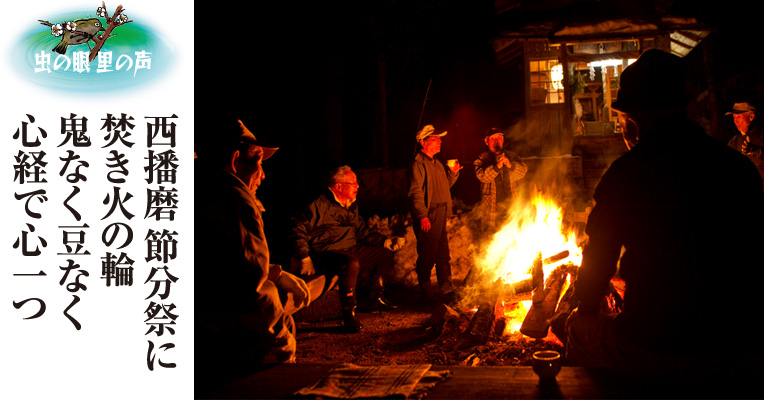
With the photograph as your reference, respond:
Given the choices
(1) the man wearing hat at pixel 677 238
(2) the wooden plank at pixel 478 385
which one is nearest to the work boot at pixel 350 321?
Result: (2) the wooden plank at pixel 478 385

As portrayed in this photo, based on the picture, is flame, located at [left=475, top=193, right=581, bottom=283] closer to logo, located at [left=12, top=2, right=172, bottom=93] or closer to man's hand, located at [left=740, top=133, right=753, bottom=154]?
man's hand, located at [left=740, top=133, right=753, bottom=154]

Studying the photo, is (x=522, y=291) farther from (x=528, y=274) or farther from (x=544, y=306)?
(x=544, y=306)

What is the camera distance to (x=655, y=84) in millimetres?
2811

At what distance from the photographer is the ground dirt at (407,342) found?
5250mm

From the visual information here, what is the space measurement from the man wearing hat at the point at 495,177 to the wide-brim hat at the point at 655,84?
6.17m

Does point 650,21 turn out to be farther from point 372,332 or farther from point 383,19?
point 372,332

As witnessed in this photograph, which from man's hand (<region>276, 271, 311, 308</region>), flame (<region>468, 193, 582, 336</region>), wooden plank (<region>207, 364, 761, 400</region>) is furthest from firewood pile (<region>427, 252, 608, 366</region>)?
man's hand (<region>276, 271, 311, 308</region>)

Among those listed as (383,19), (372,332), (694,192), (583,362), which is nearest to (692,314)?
(694,192)

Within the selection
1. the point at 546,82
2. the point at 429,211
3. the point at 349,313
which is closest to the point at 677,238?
the point at 349,313

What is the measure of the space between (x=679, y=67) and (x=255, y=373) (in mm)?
3241

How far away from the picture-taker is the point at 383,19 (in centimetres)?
1391

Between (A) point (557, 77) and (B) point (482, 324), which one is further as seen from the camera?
(A) point (557, 77)

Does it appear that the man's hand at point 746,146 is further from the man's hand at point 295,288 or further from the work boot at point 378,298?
the man's hand at point 295,288

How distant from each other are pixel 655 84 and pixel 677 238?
896 mm
